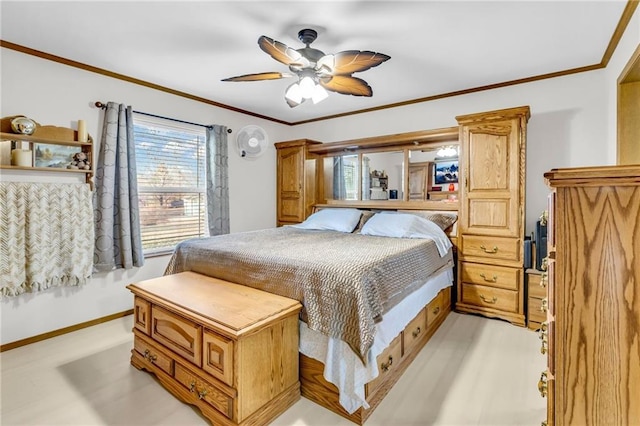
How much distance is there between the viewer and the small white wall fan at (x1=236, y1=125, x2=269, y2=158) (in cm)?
398

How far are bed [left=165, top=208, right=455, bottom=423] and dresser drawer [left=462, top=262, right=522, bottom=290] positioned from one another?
379 millimetres

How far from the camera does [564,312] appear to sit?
92cm

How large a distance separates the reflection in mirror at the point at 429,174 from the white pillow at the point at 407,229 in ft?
1.89

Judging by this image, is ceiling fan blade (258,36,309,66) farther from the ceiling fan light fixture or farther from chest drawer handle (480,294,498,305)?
chest drawer handle (480,294,498,305)

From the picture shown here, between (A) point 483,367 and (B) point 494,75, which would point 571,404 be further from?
(B) point 494,75

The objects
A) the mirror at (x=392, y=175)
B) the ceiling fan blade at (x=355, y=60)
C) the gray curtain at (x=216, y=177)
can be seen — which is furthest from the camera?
the gray curtain at (x=216, y=177)

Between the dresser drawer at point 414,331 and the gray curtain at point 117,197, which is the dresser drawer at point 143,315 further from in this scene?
the dresser drawer at point 414,331

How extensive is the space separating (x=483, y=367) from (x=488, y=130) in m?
2.02

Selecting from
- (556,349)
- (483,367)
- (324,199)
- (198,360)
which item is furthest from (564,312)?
(324,199)

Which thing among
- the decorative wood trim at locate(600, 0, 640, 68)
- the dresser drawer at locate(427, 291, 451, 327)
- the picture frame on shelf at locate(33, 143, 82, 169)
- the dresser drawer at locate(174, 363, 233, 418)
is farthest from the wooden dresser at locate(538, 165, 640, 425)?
the picture frame on shelf at locate(33, 143, 82, 169)

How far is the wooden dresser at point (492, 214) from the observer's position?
9.31 ft


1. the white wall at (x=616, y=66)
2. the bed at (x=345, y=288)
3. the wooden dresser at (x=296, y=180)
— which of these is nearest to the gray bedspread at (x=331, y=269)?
the bed at (x=345, y=288)

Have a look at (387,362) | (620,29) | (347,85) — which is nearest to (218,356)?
(387,362)

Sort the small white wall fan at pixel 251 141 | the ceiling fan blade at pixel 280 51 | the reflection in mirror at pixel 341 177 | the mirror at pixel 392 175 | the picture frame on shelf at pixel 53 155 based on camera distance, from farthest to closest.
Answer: the reflection in mirror at pixel 341 177, the small white wall fan at pixel 251 141, the mirror at pixel 392 175, the picture frame on shelf at pixel 53 155, the ceiling fan blade at pixel 280 51
